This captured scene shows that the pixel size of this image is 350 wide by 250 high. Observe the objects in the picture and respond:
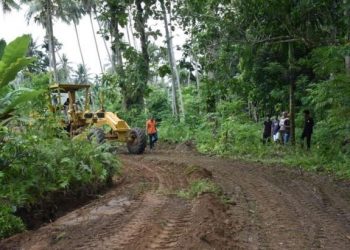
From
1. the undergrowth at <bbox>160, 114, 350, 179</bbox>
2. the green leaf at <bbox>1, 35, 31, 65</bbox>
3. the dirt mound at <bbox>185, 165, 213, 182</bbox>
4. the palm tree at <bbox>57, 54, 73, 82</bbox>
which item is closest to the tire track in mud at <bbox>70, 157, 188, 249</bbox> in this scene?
the dirt mound at <bbox>185, 165, 213, 182</bbox>

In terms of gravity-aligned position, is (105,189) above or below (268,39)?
below

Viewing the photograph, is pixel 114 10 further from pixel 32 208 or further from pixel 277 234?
pixel 277 234

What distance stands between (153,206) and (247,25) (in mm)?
7655

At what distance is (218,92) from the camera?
17766 millimetres

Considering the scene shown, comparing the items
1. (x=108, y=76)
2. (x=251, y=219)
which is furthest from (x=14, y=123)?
(x=108, y=76)

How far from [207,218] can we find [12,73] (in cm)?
413

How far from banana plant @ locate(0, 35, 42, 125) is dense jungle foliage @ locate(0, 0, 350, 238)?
2 centimetres

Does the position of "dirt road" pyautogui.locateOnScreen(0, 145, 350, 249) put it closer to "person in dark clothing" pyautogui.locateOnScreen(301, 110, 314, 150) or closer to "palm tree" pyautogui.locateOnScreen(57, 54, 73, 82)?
"person in dark clothing" pyautogui.locateOnScreen(301, 110, 314, 150)

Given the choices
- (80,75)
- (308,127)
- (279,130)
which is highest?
(80,75)

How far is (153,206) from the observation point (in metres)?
8.14

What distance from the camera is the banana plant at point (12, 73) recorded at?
8.16 meters

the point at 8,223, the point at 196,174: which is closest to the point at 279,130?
the point at 196,174

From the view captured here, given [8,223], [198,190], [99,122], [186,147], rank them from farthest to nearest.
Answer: [186,147] < [99,122] < [198,190] < [8,223]

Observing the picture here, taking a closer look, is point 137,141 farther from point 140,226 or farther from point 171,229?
point 171,229
